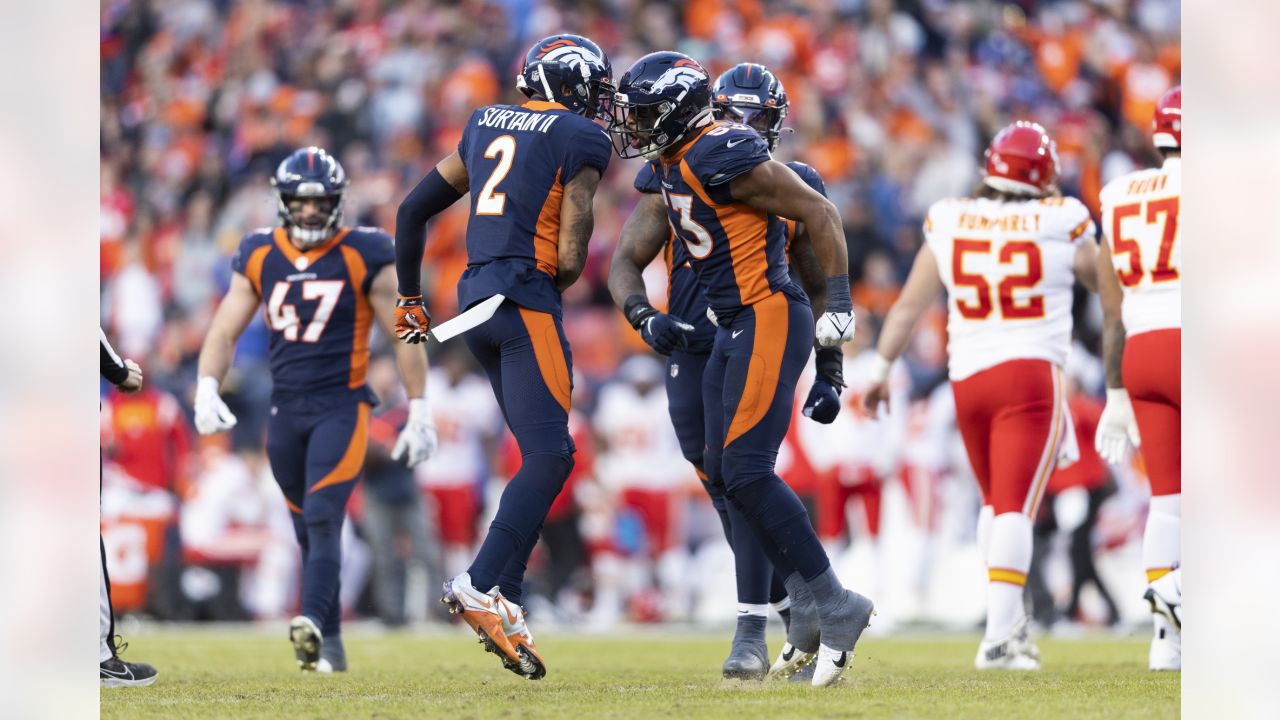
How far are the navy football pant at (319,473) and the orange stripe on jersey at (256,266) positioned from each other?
58 cm

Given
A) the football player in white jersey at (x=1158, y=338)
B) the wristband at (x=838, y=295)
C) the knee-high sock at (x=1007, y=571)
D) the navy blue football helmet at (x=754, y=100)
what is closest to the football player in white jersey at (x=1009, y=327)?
the knee-high sock at (x=1007, y=571)

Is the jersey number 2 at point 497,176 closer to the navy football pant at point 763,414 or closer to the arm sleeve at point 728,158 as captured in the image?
the arm sleeve at point 728,158

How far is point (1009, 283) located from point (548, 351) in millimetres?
2460

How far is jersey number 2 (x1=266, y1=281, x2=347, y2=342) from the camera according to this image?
313 inches

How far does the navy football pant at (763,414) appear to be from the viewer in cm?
591

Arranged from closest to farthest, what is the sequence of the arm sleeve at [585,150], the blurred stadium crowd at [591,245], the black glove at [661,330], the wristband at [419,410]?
the black glove at [661,330] < the arm sleeve at [585,150] < the wristband at [419,410] < the blurred stadium crowd at [591,245]

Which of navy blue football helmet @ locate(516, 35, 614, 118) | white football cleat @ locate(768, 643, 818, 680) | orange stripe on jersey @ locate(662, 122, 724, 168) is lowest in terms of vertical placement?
white football cleat @ locate(768, 643, 818, 680)

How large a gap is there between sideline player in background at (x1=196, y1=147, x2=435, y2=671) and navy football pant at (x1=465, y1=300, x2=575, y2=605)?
1789 mm

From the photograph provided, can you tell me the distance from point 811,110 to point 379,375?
→ 5.76 metres

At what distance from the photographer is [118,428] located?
12.8m

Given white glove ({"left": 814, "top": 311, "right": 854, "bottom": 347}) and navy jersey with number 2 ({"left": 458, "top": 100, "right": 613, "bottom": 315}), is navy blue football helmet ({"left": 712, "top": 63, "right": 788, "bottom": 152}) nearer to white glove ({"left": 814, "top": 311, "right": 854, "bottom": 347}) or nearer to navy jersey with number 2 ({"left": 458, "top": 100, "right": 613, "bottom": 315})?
navy jersey with number 2 ({"left": 458, "top": 100, "right": 613, "bottom": 315})

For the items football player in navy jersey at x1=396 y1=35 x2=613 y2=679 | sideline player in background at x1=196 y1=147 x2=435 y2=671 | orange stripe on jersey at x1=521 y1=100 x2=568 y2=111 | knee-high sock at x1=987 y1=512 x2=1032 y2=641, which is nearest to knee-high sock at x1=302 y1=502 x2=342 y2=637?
sideline player in background at x1=196 y1=147 x2=435 y2=671
